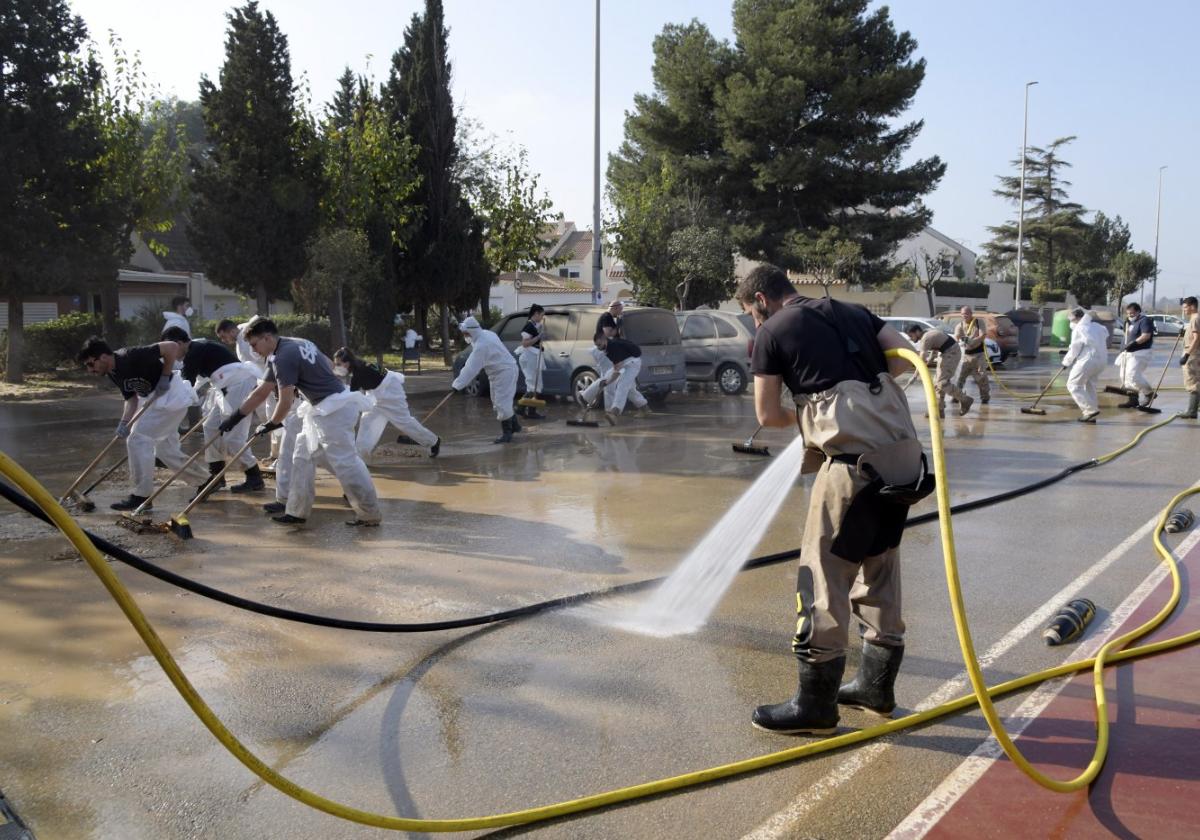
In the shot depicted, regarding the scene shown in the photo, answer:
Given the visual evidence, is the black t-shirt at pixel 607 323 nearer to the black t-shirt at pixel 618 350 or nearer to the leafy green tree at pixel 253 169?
the black t-shirt at pixel 618 350

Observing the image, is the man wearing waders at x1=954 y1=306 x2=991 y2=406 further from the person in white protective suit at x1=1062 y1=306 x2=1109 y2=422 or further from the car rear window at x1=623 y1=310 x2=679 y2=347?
the car rear window at x1=623 y1=310 x2=679 y2=347

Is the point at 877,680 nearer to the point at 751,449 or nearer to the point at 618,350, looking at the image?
the point at 751,449

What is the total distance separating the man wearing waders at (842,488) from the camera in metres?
3.98

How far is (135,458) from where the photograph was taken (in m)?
8.27

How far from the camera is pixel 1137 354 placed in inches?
619

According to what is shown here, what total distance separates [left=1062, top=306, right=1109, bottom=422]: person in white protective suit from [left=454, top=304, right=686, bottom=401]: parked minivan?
235 inches

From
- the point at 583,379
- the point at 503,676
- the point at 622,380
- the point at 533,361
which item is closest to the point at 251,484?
the point at 503,676

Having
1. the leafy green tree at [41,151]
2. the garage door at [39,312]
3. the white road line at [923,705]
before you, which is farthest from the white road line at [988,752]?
the garage door at [39,312]

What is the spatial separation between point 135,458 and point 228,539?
153 centimetres

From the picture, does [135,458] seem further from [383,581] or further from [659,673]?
[659,673]

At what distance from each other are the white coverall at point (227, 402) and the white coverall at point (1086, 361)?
37.2 ft

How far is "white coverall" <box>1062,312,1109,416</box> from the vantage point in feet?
46.7

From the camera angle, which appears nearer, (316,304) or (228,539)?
(228,539)

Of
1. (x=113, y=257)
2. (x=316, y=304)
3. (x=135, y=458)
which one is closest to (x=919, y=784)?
(x=135, y=458)
